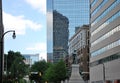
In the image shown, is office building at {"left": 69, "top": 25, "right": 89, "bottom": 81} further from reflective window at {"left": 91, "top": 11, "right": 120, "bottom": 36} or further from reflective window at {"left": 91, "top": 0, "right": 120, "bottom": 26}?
reflective window at {"left": 91, "top": 0, "right": 120, "bottom": 26}

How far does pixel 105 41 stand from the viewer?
339ft

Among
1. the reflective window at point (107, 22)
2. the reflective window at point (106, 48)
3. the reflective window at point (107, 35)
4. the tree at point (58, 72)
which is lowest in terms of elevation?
the tree at point (58, 72)

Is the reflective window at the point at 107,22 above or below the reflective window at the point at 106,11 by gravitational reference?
below

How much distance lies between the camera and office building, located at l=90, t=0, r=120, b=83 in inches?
3612

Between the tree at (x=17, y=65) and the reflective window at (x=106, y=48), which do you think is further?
the tree at (x=17, y=65)

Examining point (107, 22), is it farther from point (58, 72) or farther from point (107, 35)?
point (58, 72)

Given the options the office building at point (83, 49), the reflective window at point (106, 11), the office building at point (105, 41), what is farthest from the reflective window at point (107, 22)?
the office building at point (83, 49)

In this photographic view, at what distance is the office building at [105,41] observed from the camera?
91.8 metres

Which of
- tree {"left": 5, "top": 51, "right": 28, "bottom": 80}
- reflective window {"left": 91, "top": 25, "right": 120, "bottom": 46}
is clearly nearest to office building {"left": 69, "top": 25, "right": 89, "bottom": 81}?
tree {"left": 5, "top": 51, "right": 28, "bottom": 80}

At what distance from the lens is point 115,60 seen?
9162cm

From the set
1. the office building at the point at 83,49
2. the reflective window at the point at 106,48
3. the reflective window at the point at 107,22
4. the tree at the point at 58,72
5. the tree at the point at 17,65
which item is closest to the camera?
the reflective window at the point at 106,48

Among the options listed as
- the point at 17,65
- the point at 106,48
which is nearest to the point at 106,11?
the point at 106,48

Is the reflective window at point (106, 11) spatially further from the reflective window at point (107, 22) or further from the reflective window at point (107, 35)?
the reflective window at point (107, 35)

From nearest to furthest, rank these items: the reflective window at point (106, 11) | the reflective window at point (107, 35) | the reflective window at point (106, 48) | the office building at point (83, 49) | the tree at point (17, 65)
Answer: the reflective window at point (106, 48) → the reflective window at point (107, 35) → the reflective window at point (106, 11) → the tree at point (17, 65) → the office building at point (83, 49)
